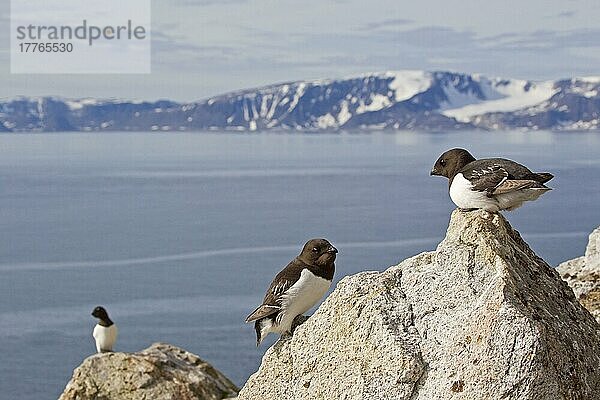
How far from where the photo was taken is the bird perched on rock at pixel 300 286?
10633 millimetres

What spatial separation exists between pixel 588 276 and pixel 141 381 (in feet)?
23.7

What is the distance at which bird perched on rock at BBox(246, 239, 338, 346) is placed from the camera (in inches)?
419

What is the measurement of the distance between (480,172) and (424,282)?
4.42 feet

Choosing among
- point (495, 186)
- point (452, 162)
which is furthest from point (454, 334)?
point (452, 162)

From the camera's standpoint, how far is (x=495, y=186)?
10023mm

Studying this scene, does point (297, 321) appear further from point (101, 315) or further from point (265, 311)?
point (101, 315)

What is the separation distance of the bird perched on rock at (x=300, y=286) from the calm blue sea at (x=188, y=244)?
62.6 ft

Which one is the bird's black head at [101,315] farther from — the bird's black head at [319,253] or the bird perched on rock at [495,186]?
the bird perched on rock at [495,186]

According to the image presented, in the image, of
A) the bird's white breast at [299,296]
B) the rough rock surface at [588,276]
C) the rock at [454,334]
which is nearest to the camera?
the rock at [454,334]

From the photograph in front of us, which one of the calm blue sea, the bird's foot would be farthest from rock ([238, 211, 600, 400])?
the calm blue sea

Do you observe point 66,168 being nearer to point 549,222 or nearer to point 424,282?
point 549,222

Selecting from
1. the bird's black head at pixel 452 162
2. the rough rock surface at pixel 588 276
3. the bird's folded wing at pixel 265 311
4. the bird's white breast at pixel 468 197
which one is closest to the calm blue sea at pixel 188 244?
the rough rock surface at pixel 588 276

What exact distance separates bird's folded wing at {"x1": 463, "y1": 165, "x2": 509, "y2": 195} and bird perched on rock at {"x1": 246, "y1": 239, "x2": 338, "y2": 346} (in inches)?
65.5

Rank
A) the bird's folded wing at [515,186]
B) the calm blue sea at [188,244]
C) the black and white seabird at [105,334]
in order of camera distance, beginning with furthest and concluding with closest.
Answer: the calm blue sea at [188,244] < the black and white seabird at [105,334] < the bird's folded wing at [515,186]
